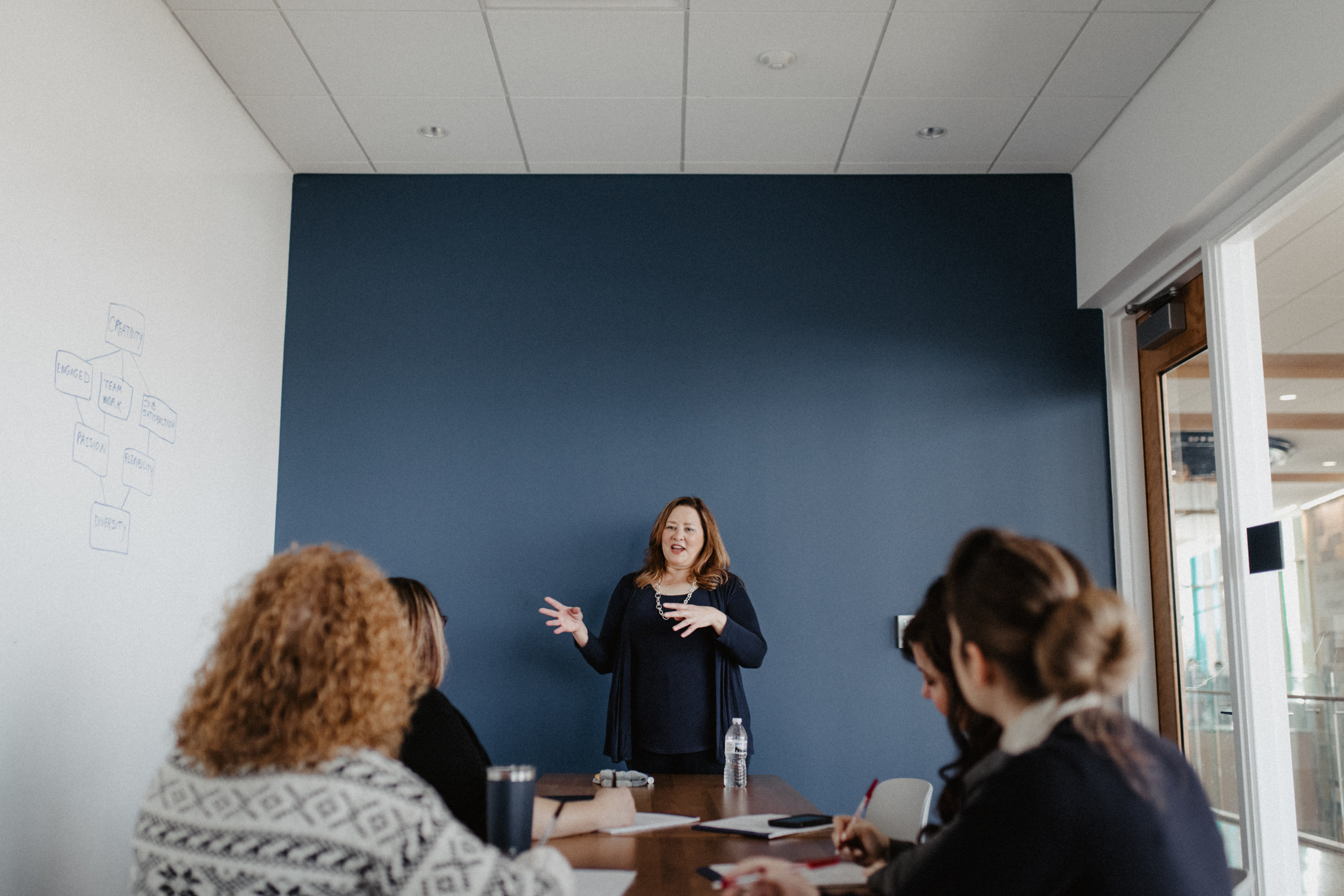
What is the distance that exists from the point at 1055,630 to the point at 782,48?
2.56 metres

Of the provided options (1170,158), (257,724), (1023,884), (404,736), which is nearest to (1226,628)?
(1170,158)

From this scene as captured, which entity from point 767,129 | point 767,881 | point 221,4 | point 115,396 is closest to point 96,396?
point 115,396

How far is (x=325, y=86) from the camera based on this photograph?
3.46m

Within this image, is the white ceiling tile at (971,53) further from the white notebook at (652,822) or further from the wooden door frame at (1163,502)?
the white notebook at (652,822)

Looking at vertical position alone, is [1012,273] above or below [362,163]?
below

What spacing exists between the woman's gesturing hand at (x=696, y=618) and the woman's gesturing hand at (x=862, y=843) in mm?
1350

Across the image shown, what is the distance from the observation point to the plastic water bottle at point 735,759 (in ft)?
8.14

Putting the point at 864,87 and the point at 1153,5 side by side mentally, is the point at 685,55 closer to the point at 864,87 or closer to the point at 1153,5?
the point at 864,87

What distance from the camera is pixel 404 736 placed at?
172cm

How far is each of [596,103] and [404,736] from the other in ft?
8.34

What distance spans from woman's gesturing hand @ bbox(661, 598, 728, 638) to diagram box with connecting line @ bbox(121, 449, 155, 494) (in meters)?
1.59

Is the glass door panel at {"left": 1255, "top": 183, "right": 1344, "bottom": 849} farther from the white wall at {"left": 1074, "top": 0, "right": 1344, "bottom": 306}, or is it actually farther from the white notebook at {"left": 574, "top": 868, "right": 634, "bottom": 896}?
the white notebook at {"left": 574, "top": 868, "right": 634, "bottom": 896}

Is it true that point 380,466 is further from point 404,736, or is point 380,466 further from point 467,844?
point 467,844

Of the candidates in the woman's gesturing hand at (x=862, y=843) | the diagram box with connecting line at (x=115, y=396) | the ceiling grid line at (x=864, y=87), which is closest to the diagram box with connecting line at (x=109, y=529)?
the diagram box with connecting line at (x=115, y=396)
